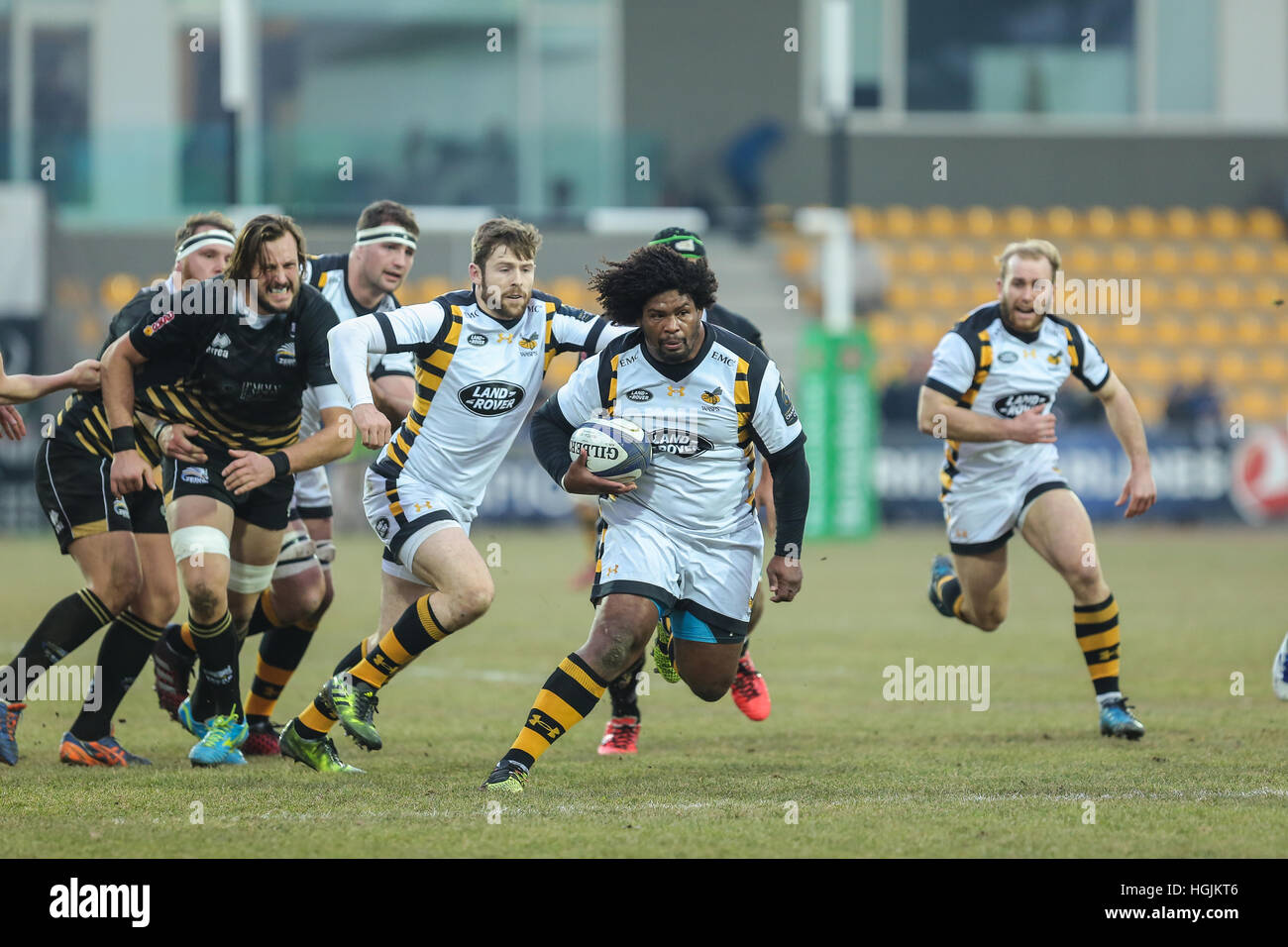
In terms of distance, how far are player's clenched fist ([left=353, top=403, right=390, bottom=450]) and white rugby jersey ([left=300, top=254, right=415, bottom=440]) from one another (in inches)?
54.0

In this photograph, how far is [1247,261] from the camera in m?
26.7

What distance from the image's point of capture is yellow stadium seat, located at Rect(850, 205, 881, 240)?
2610 cm

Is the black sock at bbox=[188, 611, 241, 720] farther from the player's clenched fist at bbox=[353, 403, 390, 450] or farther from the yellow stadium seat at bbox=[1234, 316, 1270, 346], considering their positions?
the yellow stadium seat at bbox=[1234, 316, 1270, 346]

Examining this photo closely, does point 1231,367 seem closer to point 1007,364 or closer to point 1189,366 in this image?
point 1189,366

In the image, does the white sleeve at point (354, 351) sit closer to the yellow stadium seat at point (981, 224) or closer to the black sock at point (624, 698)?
the black sock at point (624, 698)

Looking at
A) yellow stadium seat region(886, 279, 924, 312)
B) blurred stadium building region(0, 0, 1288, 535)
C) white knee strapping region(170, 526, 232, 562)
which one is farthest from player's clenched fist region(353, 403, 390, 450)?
yellow stadium seat region(886, 279, 924, 312)

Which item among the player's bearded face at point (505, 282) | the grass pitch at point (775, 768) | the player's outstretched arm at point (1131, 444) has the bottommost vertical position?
the grass pitch at point (775, 768)

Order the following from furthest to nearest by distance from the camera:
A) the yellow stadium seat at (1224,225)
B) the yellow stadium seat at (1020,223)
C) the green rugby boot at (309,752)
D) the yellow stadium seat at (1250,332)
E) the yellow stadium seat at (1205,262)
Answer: the yellow stadium seat at (1224,225), the yellow stadium seat at (1205,262), the yellow stadium seat at (1020,223), the yellow stadium seat at (1250,332), the green rugby boot at (309,752)

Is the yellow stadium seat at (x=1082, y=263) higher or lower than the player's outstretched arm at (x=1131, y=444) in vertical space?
higher

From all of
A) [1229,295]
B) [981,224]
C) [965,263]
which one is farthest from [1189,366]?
[981,224]

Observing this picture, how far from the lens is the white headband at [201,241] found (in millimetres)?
7062

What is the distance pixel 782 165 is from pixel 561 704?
21.5m

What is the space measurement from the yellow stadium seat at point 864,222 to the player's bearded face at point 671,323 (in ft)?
66.7
